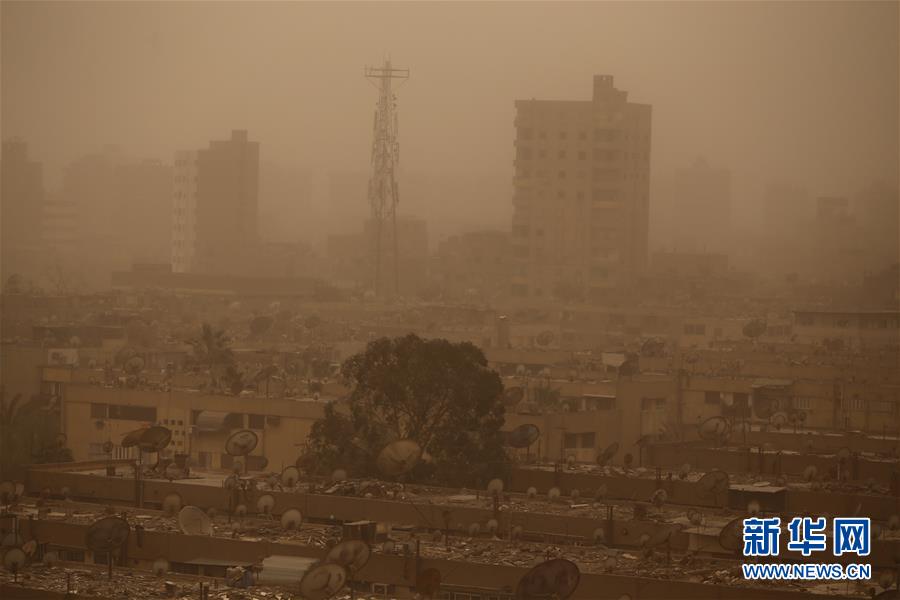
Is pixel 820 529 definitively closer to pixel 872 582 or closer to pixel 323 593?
pixel 872 582

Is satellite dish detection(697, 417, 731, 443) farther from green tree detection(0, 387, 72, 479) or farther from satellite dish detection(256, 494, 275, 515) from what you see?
green tree detection(0, 387, 72, 479)

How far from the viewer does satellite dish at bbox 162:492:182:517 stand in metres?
8.77

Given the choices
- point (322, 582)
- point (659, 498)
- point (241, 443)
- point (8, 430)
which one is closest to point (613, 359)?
point (8, 430)

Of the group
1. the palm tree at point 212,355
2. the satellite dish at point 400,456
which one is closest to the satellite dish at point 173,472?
the satellite dish at point 400,456

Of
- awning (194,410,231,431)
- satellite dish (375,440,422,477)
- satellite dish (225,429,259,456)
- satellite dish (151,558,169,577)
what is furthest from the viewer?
awning (194,410,231,431)

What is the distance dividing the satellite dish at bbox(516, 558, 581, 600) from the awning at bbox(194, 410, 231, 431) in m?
6.44

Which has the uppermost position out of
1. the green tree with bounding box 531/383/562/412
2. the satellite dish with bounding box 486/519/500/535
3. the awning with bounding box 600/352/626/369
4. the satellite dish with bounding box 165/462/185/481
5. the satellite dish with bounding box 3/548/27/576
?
the awning with bounding box 600/352/626/369

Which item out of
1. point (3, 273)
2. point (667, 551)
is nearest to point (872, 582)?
point (667, 551)

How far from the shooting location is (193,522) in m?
8.10

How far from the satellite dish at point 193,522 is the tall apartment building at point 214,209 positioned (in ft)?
117

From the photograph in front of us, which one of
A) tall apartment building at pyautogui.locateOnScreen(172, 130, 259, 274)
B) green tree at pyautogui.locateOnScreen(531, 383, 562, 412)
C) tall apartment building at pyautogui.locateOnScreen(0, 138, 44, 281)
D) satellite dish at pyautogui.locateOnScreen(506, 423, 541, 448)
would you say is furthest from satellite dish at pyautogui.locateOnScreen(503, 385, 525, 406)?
tall apartment building at pyautogui.locateOnScreen(0, 138, 44, 281)

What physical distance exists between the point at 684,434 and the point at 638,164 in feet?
70.8

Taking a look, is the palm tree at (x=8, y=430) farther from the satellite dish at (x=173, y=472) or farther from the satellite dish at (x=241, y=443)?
the satellite dish at (x=241, y=443)

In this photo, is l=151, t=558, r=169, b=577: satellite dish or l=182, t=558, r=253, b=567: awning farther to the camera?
l=182, t=558, r=253, b=567: awning
